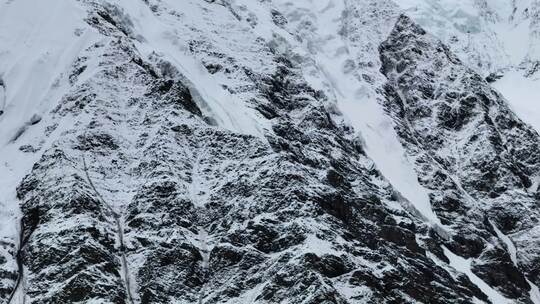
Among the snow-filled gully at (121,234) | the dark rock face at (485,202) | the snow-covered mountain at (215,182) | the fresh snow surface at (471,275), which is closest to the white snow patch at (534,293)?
the snow-covered mountain at (215,182)

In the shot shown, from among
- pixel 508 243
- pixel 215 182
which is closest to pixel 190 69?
pixel 215 182

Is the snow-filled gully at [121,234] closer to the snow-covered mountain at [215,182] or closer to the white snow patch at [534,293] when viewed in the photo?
the snow-covered mountain at [215,182]

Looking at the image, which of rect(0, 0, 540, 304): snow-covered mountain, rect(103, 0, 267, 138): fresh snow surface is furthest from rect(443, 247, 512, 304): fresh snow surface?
rect(103, 0, 267, 138): fresh snow surface

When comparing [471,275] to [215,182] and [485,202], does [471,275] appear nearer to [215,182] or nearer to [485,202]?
[485,202]

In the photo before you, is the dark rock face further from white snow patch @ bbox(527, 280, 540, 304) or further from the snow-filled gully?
the snow-filled gully

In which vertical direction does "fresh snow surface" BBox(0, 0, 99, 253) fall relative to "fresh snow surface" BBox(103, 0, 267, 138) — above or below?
below

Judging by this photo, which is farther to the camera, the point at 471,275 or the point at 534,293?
the point at 534,293

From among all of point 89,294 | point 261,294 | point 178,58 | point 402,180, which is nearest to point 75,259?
point 89,294
